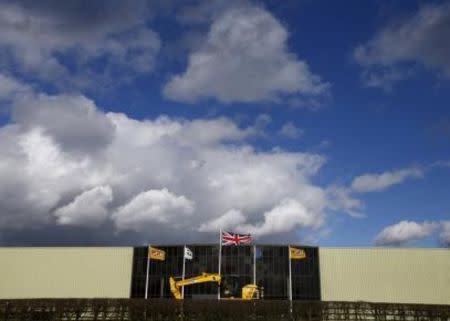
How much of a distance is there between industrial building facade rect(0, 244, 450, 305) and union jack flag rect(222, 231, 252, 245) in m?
3.66

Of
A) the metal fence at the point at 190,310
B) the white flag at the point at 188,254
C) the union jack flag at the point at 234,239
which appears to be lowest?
the metal fence at the point at 190,310

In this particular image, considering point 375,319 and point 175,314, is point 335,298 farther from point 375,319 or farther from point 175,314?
point 175,314

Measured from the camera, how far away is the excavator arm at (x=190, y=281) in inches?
2356

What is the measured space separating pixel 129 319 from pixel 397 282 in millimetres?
34264

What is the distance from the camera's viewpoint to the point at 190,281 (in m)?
60.7

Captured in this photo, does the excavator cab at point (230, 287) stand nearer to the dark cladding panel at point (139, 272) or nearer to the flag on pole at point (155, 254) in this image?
the flag on pole at point (155, 254)

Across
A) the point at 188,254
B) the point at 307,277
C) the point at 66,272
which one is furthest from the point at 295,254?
the point at 66,272

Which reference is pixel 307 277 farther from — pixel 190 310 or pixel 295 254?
pixel 190 310

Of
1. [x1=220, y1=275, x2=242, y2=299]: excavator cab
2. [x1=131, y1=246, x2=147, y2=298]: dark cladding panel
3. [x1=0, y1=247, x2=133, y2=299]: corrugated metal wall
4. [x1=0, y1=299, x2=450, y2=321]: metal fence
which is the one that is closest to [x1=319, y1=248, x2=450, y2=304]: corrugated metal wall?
[x1=220, y1=275, x2=242, y2=299]: excavator cab

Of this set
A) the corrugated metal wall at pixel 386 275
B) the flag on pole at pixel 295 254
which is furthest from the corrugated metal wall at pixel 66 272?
the corrugated metal wall at pixel 386 275

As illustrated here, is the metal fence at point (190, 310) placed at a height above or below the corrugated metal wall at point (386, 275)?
below

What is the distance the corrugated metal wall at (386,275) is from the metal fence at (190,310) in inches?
694

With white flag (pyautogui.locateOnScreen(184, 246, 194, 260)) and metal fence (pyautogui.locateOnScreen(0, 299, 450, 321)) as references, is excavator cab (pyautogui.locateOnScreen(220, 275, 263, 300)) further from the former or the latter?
metal fence (pyautogui.locateOnScreen(0, 299, 450, 321))

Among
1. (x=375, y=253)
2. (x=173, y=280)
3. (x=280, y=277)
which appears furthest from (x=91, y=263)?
(x=375, y=253)
